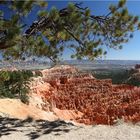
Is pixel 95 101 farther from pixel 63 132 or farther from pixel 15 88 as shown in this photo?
pixel 63 132

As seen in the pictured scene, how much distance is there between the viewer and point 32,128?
502 inches

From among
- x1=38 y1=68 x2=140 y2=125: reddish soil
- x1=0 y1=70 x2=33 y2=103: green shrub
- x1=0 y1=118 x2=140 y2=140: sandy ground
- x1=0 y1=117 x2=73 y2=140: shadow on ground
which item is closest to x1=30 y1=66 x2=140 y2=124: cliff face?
x1=38 y1=68 x2=140 y2=125: reddish soil

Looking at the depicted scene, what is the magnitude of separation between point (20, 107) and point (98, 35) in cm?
857

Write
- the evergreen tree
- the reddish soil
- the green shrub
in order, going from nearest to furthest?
the evergreen tree, the green shrub, the reddish soil

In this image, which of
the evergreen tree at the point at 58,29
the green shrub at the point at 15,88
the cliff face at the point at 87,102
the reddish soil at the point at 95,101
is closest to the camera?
the evergreen tree at the point at 58,29

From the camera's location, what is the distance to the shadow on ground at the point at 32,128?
12123 mm

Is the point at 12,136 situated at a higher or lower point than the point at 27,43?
lower

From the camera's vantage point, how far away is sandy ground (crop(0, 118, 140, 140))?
11.5 m

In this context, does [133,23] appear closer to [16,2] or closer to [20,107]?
[16,2]

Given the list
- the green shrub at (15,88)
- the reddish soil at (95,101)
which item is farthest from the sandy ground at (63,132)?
the reddish soil at (95,101)

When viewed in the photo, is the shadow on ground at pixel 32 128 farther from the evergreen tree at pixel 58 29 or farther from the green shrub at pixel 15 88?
the green shrub at pixel 15 88

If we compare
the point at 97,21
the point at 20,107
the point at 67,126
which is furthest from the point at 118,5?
the point at 20,107

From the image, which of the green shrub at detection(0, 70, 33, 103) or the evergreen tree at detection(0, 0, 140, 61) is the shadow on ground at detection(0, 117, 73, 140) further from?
the green shrub at detection(0, 70, 33, 103)

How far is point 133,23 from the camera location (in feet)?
40.7
